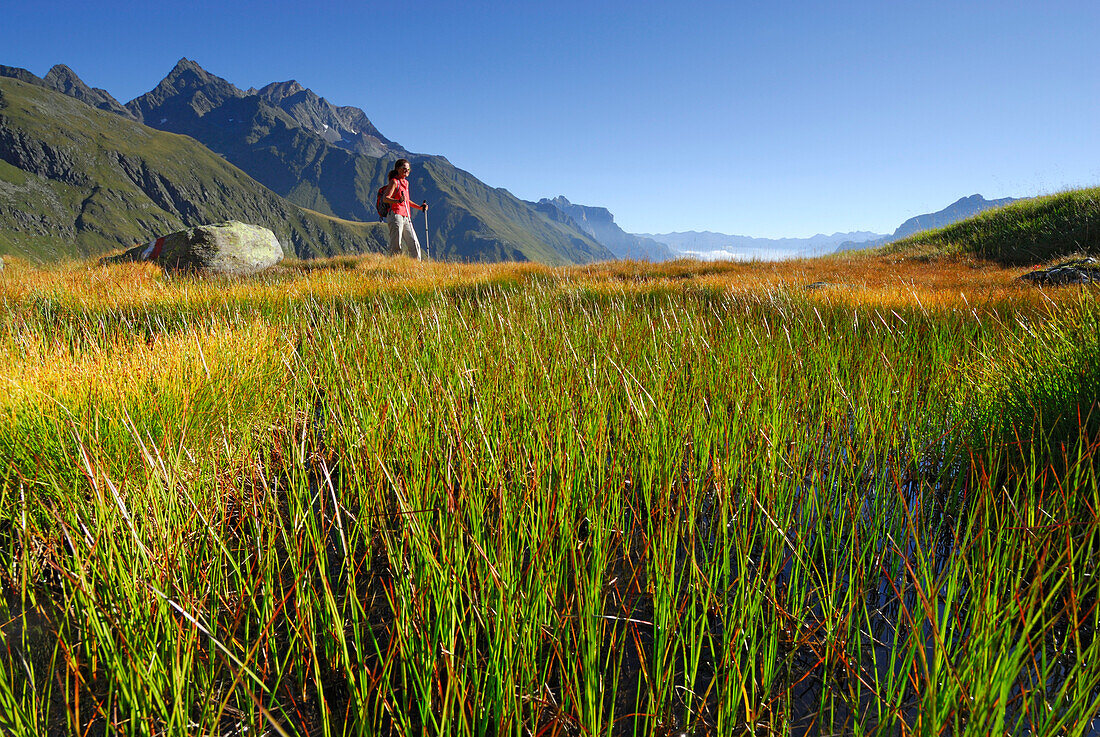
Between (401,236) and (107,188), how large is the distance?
196972 millimetres

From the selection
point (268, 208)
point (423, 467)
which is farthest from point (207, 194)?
point (423, 467)

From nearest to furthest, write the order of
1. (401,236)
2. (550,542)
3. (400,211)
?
(550,542), (400,211), (401,236)

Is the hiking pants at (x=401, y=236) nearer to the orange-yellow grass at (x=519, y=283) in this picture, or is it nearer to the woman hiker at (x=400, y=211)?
the woman hiker at (x=400, y=211)

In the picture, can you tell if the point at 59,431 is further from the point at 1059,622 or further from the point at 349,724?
the point at 1059,622

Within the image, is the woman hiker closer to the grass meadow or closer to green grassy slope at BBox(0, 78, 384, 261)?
the grass meadow

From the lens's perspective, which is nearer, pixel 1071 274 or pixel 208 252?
pixel 1071 274

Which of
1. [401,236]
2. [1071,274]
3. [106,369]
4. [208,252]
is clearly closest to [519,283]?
[401,236]

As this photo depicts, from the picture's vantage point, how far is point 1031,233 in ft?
43.7

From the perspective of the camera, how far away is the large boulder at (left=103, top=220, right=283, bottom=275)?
10.9 metres

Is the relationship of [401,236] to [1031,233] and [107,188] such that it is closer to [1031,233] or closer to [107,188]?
[1031,233]

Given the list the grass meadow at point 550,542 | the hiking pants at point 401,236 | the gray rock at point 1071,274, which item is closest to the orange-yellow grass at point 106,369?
the grass meadow at point 550,542

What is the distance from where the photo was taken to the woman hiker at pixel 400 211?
1117 cm

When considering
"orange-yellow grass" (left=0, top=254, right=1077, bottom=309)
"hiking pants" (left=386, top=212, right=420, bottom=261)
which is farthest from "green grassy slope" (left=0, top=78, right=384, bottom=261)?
"orange-yellow grass" (left=0, top=254, right=1077, bottom=309)

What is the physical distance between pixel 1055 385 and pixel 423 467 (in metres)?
2.61
